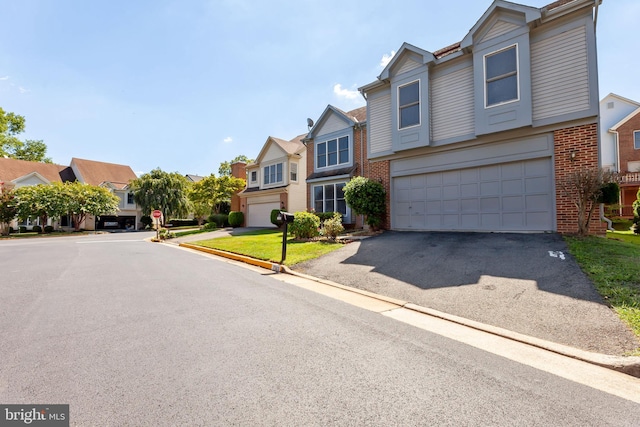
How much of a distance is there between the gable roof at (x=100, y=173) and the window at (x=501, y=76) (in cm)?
4351

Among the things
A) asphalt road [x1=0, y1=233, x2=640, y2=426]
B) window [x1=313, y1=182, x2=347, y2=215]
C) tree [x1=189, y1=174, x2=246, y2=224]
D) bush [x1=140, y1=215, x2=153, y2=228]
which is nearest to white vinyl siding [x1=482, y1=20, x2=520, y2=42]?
window [x1=313, y1=182, x2=347, y2=215]

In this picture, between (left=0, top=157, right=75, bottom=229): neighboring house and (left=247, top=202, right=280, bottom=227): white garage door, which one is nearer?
(left=247, top=202, right=280, bottom=227): white garage door

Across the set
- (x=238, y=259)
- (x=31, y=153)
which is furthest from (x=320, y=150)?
(x=31, y=153)

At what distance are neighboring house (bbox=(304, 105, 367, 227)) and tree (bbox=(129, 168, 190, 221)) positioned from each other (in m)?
22.6

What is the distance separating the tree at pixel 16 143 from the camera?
125 ft

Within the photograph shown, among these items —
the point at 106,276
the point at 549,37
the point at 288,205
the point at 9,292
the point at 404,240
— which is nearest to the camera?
the point at 9,292

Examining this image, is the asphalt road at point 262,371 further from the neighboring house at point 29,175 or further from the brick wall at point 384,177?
the neighboring house at point 29,175

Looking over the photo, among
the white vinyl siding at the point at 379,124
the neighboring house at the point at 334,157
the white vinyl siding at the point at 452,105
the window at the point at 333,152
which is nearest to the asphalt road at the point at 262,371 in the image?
the white vinyl siding at the point at 452,105

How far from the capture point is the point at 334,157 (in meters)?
19.3

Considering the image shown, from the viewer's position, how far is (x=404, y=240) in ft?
35.3

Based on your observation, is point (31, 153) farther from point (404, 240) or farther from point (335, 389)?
point (335, 389)

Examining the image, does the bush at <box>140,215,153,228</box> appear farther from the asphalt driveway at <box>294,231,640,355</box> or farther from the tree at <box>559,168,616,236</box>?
the tree at <box>559,168,616,236</box>

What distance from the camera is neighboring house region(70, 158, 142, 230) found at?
38.8 meters

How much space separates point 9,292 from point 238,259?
6.17 m
